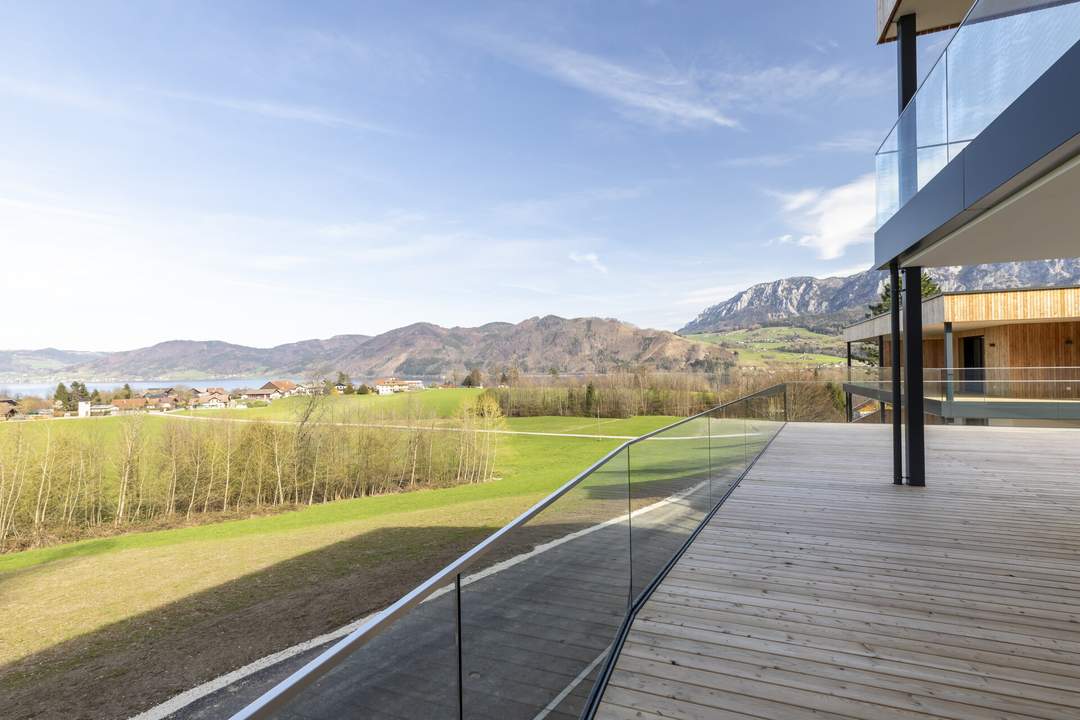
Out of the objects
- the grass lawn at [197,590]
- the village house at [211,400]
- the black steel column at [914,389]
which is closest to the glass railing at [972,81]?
the black steel column at [914,389]

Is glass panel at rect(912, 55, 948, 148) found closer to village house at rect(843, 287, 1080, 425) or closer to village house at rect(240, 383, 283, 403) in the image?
village house at rect(843, 287, 1080, 425)

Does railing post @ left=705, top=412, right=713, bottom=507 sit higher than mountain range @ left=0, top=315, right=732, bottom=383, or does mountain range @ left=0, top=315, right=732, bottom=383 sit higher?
mountain range @ left=0, top=315, right=732, bottom=383

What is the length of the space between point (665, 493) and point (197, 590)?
20937mm

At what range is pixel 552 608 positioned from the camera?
212 centimetres

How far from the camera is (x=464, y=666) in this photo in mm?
1529

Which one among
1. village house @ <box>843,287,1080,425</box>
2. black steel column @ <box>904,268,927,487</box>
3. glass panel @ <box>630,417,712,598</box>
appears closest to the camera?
glass panel @ <box>630,417,712,598</box>

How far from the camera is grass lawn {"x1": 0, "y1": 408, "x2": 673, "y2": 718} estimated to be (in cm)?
1384

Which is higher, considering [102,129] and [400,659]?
[102,129]

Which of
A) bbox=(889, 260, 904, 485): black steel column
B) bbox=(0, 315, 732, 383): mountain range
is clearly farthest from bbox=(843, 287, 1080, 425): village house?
bbox=(0, 315, 732, 383): mountain range

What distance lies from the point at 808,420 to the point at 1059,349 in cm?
1074

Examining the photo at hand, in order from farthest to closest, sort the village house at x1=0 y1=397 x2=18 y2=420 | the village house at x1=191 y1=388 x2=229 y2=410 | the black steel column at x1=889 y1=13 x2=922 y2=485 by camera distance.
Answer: the village house at x1=191 y1=388 x2=229 y2=410, the village house at x1=0 y1=397 x2=18 y2=420, the black steel column at x1=889 y1=13 x2=922 y2=485

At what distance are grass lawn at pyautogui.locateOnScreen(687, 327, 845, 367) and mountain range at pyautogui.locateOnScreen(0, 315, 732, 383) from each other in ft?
22.3

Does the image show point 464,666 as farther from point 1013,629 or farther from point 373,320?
point 373,320

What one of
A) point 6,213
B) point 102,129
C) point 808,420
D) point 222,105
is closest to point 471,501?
point 808,420
